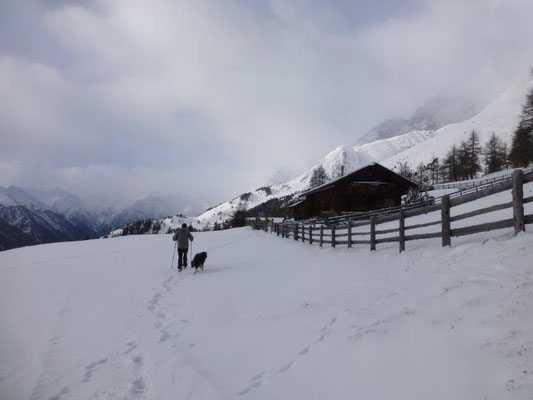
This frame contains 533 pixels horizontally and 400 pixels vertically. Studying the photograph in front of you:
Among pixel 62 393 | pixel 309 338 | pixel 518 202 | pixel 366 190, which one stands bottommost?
pixel 62 393

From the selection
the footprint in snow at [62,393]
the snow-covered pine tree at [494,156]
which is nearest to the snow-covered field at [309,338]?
the footprint in snow at [62,393]

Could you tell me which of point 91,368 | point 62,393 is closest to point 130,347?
point 91,368

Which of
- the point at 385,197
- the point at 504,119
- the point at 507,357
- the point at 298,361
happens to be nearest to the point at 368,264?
the point at 298,361

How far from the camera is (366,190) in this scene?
36.1 m

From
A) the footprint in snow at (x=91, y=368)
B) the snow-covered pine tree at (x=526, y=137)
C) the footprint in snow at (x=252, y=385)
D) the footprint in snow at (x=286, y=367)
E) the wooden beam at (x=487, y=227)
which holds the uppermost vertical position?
the snow-covered pine tree at (x=526, y=137)

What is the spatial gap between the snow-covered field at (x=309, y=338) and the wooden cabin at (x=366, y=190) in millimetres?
27547

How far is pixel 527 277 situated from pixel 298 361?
11.1 ft

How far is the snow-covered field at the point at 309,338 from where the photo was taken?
3436mm

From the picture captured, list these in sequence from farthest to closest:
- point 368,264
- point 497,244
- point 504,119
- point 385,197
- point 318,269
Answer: point 504,119 < point 385,197 < point 318,269 < point 368,264 < point 497,244

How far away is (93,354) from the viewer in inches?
201

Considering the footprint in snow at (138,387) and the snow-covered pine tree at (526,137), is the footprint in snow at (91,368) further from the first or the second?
the snow-covered pine tree at (526,137)

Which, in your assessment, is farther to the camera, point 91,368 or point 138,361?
point 138,361

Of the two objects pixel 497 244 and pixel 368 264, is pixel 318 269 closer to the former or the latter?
pixel 368 264

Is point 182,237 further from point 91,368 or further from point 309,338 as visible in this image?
point 309,338
